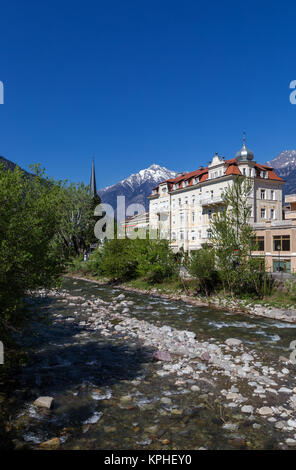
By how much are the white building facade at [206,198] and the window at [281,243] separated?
39.5ft

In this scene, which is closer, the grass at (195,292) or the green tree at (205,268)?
the grass at (195,292)

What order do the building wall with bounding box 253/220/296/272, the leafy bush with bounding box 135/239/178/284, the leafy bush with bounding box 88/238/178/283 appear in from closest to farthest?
the building wall with bounding box 253/220/296/272, the leafy bush with bounding box 135/239/178/284, the leafy bush with bounding box 88/238/178/283

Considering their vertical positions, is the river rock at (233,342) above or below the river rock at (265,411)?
below

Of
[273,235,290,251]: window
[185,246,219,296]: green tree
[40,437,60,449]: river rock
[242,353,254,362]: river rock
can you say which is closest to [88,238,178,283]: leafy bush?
[185,246,219,296]: green tree

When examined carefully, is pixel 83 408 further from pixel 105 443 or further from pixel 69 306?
pixel 69 306

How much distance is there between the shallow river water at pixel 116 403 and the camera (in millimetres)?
6938

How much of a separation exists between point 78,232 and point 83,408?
154 ft

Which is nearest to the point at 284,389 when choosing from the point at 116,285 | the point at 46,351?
the point at 46,351

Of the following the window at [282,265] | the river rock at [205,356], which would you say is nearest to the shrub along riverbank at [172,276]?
the window at [282,265]

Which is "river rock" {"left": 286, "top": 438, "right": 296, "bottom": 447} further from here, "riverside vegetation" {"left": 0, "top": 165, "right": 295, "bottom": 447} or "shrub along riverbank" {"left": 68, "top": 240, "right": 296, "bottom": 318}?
"shrub along riverbank" {"left": 68, "top": 240, "right": 296, "bottom": 318}

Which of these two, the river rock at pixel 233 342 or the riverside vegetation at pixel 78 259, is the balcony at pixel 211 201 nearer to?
the riverside vegetation at pixel 78 259

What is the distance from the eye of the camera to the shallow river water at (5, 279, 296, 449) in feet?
22.8

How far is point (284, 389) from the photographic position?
30.8 ft

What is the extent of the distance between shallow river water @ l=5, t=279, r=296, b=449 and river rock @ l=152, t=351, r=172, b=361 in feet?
1.27
